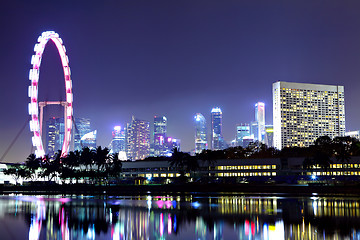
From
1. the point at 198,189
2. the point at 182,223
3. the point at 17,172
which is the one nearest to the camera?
the point at 182,223

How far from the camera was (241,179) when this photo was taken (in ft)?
481

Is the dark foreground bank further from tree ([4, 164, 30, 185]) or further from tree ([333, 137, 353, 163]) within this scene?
tree ([333, 137, 353, 163])

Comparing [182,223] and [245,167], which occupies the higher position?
[245,167]

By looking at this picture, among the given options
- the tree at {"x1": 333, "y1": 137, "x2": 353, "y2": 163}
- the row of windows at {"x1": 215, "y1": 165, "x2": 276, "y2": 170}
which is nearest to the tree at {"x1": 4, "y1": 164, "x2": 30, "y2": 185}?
the row of windows at {"x1": 215, "y1": 165, "x2": 276, "y2": 170}

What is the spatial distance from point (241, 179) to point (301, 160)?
20008mm

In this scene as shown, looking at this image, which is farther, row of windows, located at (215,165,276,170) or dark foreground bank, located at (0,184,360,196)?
row of windows, located at (215,165,276,170)

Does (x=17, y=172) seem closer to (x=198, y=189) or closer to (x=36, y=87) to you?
(x=36, y=87)

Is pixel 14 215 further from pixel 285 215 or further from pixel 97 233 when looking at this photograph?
pixel 285 215

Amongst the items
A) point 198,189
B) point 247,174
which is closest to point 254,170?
point 247,174

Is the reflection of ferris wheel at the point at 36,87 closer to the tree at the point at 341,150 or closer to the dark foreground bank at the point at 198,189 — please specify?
the dark foreground bank at the point at 198,189

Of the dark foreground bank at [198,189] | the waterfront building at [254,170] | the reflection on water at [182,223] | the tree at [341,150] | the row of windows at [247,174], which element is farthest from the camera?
the row of windows at [247,174]

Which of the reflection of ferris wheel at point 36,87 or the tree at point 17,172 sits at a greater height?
the reflection of ferris wheel at point 36,87

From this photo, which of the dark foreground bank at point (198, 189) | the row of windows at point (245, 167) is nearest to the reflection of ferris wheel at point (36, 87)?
the dark foreground bank at point (198, 189)

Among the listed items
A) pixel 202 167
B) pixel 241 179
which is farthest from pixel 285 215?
pixel 202 167
